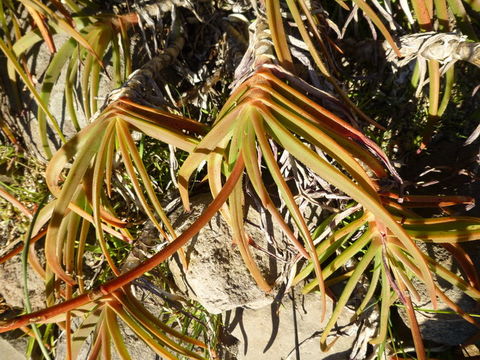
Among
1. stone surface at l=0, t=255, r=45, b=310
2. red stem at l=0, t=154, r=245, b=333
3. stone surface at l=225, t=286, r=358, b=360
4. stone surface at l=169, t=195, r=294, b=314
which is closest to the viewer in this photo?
red stem at l=0, t=154, r=245, b=333

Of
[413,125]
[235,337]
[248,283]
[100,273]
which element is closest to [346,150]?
[248,283]

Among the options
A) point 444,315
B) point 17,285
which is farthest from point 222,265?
point 17,285

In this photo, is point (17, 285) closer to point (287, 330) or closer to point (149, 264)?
point (287, 330)

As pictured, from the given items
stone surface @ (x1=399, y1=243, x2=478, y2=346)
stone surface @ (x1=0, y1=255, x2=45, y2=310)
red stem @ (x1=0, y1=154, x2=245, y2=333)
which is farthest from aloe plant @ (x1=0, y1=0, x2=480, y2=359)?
stone surface @ (x1=0, y1=255, x2=45, y2=310)

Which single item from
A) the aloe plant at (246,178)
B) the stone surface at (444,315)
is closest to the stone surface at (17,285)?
the aloe plant at (246,178)

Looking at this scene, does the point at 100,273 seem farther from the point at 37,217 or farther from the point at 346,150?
the point at 346,150

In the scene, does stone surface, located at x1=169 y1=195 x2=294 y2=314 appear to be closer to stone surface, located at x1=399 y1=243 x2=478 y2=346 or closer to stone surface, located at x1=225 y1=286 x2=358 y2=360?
stone surface, located at x1=225 y1=286 x2=358 y2=360
